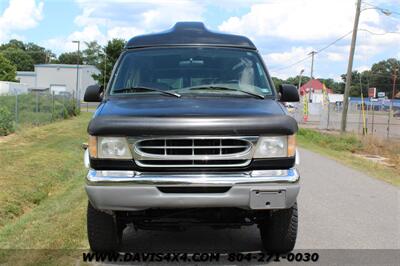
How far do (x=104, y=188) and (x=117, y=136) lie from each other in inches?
17.2

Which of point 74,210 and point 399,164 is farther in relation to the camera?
point 399,164

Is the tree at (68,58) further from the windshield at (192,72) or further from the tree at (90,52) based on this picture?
the windshield at (192,72)

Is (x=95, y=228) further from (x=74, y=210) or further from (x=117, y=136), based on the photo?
(x=74, y=210)

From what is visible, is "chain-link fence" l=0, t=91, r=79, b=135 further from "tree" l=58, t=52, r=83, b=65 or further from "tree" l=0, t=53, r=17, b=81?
"tree" l=58, t=52, r=83, b=65

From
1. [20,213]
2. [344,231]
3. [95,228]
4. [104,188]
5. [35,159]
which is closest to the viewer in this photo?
[104,188]

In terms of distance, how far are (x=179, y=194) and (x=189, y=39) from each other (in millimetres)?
2235

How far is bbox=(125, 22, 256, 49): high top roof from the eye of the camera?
6059 millimetres

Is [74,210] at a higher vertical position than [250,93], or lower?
lower

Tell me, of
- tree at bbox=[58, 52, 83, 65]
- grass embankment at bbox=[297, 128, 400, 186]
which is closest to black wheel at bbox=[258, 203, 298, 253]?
grass embankment at bbox=[297, 128, 400, 186]

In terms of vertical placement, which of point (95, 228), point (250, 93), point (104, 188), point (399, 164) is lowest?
point (399, 164)

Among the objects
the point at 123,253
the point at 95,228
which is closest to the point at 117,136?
the point at 95,228

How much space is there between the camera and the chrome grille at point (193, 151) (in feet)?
14.8

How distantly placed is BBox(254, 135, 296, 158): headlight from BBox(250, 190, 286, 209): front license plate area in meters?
0.31

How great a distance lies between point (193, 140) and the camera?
4520 millimetres
